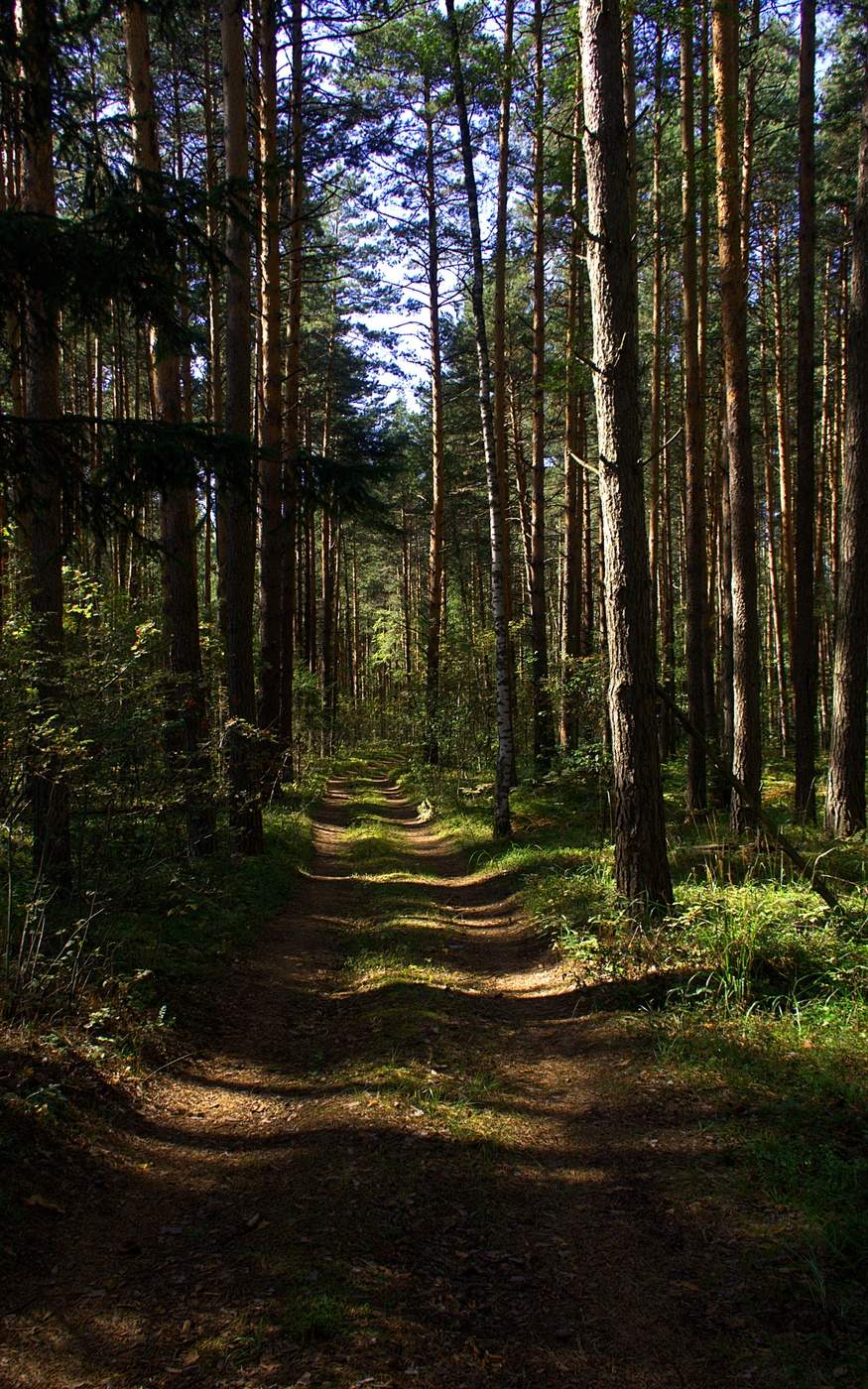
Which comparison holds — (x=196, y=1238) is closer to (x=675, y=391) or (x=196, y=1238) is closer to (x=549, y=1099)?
(x=549, y=1099)

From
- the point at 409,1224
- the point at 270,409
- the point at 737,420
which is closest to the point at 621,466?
the point at 737,420

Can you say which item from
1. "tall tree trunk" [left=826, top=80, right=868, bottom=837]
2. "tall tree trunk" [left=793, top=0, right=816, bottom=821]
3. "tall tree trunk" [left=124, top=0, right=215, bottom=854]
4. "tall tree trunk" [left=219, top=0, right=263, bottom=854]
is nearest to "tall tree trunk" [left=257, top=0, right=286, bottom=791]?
"tall tree trunk" [left=219, top=0, right=263, bottom=854]

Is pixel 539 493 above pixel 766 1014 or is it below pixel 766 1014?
above

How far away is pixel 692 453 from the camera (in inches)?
447

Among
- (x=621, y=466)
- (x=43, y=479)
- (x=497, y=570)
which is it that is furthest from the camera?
(x=497, y=570)

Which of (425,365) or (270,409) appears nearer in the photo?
(270,409)

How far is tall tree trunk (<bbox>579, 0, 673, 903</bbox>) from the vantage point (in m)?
5.75

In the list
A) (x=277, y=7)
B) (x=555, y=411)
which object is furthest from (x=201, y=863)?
(x=555, y=411)

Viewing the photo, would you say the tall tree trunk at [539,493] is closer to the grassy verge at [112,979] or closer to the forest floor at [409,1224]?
the grassy verge at [112,979]

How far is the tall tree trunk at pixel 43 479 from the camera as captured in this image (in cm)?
448

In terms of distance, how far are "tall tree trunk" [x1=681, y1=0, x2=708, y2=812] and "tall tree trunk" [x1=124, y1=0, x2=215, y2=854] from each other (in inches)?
260

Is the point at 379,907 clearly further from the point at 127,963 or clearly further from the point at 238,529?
the point at 238,529

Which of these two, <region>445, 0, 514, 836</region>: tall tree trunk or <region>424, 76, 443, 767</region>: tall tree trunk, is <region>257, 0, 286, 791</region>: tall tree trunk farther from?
<region>424, 76, 443, 767</region>: tall tree trunk

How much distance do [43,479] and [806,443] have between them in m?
9.24
